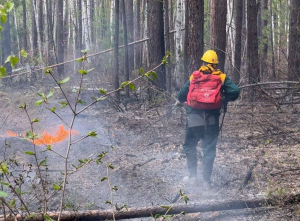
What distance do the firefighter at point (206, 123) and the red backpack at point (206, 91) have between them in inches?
4.3

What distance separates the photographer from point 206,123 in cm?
680

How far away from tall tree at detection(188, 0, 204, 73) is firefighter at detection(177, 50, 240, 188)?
350cm

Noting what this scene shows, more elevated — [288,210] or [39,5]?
[39,5]

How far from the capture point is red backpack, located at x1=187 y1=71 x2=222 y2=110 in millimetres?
6570

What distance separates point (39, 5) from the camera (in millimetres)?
27375

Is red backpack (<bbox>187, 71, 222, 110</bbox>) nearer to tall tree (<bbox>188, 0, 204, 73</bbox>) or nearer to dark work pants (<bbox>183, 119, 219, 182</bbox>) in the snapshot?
dark work pants (<bbox>183, 119, 219, 182</bbox>)

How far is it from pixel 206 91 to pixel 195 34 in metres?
4.13

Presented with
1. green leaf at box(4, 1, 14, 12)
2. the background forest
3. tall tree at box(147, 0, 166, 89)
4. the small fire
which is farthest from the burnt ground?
green leaf at box(4, 1, 14, 12)

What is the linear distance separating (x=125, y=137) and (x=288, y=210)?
562cm

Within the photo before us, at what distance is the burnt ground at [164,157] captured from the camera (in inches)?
252

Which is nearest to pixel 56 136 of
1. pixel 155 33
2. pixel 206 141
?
pixel 206 141

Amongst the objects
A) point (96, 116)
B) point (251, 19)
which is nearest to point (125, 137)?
point (96, 116)

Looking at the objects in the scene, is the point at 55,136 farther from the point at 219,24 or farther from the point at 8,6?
the point at 8,6

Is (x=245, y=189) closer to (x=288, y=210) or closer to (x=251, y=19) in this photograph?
(x=288, y=210)
